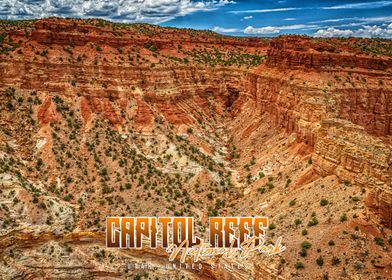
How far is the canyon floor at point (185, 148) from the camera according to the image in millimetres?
28656

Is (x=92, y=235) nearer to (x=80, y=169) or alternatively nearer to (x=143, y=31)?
(x=80, y=169)

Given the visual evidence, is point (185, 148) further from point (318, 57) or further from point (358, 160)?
point (358, 160)

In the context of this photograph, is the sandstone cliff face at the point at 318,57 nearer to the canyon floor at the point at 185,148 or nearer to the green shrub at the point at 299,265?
the canyon floor at the point at 185,148

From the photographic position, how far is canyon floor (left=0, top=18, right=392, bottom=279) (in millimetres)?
28656

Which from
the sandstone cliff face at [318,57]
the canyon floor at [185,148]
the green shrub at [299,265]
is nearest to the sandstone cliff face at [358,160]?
the canyon floor at [185,148]

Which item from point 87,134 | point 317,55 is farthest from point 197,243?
point 317,55

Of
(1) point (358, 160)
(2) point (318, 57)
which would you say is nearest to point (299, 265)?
(1) point (358, 160)

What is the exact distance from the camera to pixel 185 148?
1907 inches

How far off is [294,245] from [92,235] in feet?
54.9

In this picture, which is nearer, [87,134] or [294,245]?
[294,245]

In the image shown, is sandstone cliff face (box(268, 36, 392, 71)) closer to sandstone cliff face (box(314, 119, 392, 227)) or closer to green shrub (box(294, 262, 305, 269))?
sandstone cliff face (box(314, 119, 392, 227))

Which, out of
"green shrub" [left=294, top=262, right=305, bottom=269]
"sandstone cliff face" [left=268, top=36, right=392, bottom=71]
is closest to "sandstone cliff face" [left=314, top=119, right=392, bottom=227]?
"green shrub" [left=294, top=262, right=305, bottom=269]

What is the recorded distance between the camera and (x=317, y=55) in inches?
1829

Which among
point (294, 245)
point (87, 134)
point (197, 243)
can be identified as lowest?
point (197, 243)
